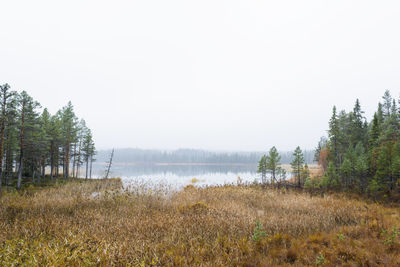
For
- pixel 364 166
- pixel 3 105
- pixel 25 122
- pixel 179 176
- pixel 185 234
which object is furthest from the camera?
pixel 179 176

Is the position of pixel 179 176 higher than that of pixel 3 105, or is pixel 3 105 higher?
pixel 3 105

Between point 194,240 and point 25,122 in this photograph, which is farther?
point 25,122

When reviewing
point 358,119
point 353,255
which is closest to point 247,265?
point 353,255

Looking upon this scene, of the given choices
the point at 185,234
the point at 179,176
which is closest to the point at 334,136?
the point at 185,234

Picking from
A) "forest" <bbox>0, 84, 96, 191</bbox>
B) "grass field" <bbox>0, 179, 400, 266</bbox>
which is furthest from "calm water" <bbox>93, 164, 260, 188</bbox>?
"forest" <bbox>0, 84, 96, 191</bbox>

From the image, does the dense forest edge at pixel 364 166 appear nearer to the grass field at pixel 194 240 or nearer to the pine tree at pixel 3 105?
the grass field at pixel 194 240

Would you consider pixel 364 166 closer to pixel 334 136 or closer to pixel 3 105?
pixel 334 136

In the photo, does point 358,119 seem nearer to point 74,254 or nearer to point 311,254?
point 311,254

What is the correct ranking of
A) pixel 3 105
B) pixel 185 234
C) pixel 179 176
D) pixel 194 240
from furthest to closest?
1. pixel 179 176
2. pixel 3 105
3. pixel 185 234
4. pixel 194 240

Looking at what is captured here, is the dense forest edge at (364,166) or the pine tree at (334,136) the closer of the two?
the dense forest edge at (364,166)

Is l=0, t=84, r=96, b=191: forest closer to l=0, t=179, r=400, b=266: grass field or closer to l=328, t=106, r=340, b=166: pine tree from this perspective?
l=0, t=179, r=400, b=266: grass field

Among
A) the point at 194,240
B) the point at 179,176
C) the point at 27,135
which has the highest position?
A: the point at 27,135

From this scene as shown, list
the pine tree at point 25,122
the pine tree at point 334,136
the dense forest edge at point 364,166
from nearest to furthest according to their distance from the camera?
1. the dense forest edge at point 364,166
2. the pine tree at point 25,122
3. the pine tree at point 334,136

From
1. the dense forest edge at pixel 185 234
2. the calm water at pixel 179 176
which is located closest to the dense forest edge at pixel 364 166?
the calm water at pixel 179 176
